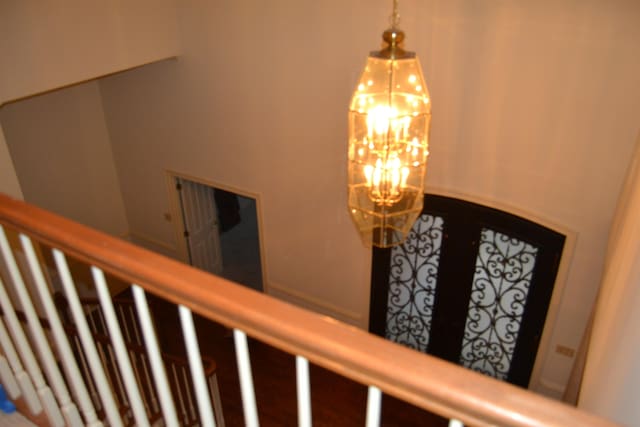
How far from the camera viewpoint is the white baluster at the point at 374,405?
817 millimetres

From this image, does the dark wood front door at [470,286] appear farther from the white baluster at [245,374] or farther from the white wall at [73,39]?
the white baluster at [245,374]

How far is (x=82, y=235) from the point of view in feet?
3.60

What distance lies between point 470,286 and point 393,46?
3174 millimetres

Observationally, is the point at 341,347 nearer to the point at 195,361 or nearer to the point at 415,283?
the point at 195,361

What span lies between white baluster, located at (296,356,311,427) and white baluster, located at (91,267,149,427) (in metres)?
0.44

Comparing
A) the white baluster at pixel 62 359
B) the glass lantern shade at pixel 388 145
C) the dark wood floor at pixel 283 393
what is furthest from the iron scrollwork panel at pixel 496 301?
the white baluster at pixel 62 359

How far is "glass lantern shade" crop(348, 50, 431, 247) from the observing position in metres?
2.76

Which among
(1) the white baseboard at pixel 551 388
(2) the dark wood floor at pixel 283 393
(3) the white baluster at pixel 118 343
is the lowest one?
(2) the dark wood floor at pixel 283 393

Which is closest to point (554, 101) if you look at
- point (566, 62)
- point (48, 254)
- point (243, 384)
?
point (566, 62)

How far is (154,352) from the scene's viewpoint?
1.17 m

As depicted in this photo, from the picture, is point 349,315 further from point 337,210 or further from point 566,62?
point 566,62

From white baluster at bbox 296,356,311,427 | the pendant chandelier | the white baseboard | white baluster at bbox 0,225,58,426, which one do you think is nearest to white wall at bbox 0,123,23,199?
the pendant chandelier

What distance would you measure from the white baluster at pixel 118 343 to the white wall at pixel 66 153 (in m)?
5.71

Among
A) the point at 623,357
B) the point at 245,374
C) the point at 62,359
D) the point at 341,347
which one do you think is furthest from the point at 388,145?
the point at 341,347
